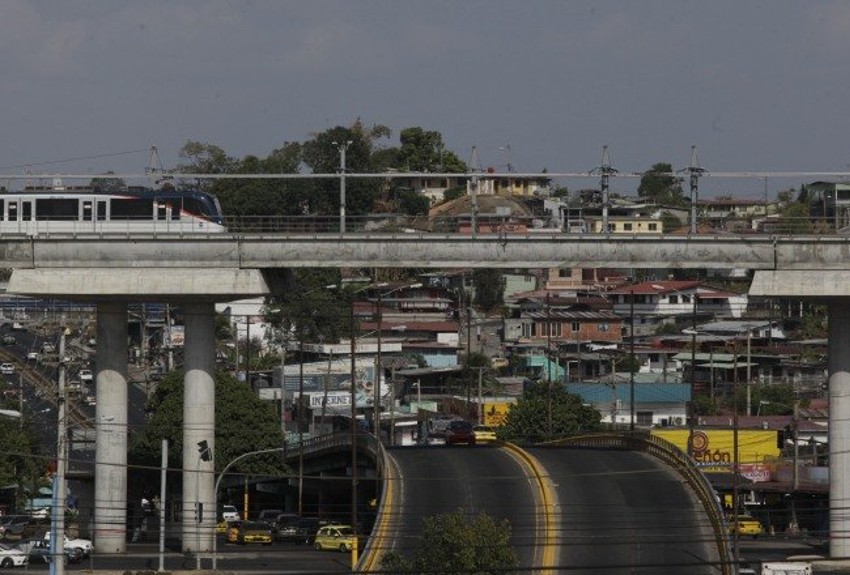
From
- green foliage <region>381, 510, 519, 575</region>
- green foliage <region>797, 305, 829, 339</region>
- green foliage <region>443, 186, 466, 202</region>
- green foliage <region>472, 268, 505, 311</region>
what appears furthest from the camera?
green foliage <region>443, 186, 466, 202</region>

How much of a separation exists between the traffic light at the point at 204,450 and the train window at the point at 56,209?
11.7 metres

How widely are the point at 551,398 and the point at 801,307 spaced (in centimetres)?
5237

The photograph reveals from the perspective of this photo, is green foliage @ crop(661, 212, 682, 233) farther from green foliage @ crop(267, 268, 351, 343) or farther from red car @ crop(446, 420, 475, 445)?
green foliage @ crop(267, 268, 351, 343)

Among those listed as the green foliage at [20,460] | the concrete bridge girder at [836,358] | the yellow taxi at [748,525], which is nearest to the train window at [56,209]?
the green foliage at [20,460]

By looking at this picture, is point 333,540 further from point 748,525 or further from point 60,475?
point 60,475

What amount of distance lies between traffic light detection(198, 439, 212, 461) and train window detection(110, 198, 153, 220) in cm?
1085

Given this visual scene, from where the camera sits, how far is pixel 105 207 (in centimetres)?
6688

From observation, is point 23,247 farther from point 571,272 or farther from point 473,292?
point 571,272

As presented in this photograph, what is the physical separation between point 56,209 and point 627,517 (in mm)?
23344

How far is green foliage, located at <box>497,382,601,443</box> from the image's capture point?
9331 cm

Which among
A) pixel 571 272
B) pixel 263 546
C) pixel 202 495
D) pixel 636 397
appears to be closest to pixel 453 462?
pixel 263 546

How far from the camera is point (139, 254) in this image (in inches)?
2304

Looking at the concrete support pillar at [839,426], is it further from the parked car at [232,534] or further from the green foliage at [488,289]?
the green foliage at [488,289]

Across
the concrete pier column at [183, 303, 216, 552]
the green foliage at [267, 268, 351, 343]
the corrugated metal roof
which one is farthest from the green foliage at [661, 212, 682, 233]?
the concrete pier column at [183, 303, 216, 552]
